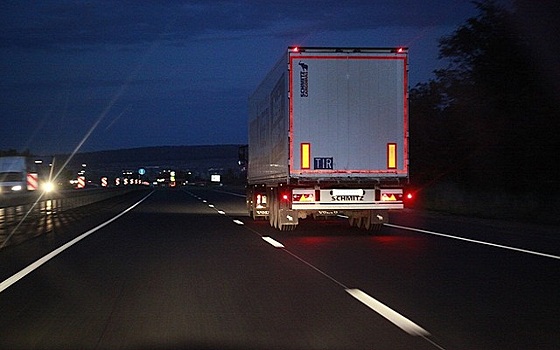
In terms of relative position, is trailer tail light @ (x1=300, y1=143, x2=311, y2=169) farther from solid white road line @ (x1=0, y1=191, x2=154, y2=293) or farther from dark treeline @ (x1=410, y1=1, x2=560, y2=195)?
dark treeline @ (x1=410, y1=1, x2=560, y2=195)

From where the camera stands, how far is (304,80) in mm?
19828

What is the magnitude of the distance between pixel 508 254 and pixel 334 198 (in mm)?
5320

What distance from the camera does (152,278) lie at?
1270cm

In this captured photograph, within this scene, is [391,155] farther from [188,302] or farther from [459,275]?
[188,302]

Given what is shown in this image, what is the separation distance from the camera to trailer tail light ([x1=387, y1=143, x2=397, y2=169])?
20.2 meters

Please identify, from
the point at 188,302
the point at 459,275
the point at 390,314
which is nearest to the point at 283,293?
the point at 188,302

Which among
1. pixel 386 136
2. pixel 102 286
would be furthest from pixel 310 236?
pixel 102 286

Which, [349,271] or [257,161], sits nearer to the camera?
[349,271]

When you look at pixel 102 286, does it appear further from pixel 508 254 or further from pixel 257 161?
pixel 257 161

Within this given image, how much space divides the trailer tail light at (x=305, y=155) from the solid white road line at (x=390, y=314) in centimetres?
912

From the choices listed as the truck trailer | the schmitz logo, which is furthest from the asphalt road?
the schmitz logo

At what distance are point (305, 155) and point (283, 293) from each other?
9.35 meters

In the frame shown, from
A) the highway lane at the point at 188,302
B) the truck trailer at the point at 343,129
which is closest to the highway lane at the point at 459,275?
the highway lane at the point at 188,302

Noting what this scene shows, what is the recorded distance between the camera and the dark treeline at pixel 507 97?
88.9 feet
